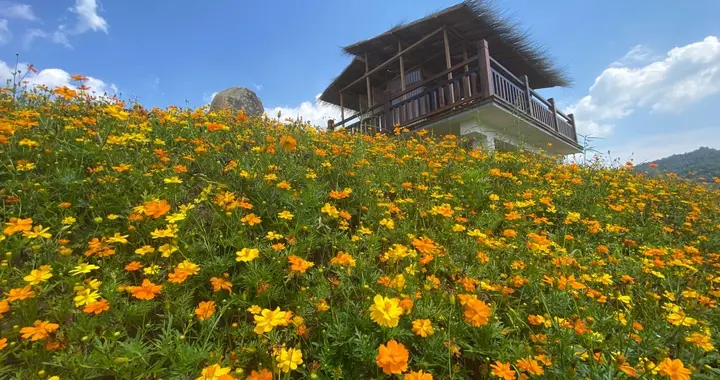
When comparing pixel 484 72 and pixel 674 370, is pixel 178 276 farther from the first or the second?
pixel 484 72

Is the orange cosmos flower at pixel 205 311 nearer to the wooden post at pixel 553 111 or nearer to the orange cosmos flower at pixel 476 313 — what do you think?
the orange cosmos flower at pixel 476 313

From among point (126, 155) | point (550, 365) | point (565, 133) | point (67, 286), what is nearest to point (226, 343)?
point (67, 286)

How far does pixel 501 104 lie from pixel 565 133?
16.1 ft

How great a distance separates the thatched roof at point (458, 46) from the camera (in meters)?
7.75

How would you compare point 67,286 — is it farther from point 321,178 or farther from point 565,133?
point 565,133

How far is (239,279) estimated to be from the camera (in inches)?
59.3

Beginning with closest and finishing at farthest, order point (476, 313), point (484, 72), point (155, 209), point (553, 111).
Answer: point (476, 313), point (155, 209), point (484, 72), point (553, 111)

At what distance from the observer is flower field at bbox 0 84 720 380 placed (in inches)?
44.4

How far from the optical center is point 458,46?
942cm

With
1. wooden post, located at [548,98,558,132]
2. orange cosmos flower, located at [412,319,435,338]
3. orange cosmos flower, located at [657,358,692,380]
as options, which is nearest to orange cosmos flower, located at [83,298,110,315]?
orange cosmos flower, located at [412,319,435,338]

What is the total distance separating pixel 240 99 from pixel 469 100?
5265 mm

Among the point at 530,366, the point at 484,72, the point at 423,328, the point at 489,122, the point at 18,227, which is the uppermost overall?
the point at 484,72

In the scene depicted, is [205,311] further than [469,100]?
No

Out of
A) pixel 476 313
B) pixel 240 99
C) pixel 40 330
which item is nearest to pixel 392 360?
pixel 476 313
